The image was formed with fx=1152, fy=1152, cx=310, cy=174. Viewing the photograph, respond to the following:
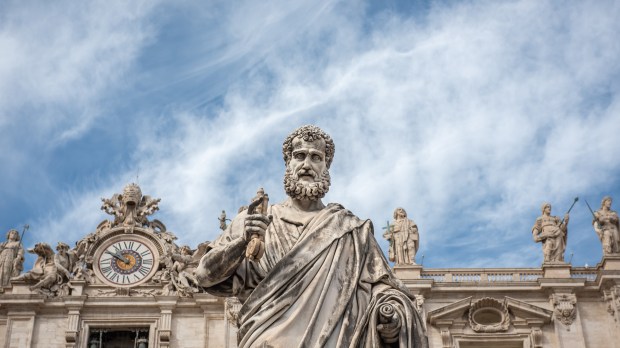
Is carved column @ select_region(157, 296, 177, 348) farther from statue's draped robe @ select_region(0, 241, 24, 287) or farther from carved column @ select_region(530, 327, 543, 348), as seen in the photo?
carved column @ select_region(530, 327, 543, 348)

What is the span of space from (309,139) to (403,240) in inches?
895

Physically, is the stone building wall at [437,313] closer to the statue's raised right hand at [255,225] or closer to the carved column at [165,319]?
the carved column at [165,319]

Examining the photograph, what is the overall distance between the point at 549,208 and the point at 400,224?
4020 mm

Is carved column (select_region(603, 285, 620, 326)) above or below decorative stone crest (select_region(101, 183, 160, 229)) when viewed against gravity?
below

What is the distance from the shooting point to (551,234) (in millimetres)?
29328

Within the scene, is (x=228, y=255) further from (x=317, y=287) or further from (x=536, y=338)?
(x=536, y=338)

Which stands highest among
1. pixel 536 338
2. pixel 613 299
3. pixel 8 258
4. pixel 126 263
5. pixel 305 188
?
pixel 8 258

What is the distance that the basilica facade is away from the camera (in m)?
27.9

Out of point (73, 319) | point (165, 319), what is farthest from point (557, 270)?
point (73, 319)

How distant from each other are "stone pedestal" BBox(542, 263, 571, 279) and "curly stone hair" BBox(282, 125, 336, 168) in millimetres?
22655

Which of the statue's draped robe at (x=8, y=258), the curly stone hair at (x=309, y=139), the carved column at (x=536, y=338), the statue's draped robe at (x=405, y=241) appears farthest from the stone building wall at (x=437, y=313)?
the curly stone hair at (x=309, y=139)

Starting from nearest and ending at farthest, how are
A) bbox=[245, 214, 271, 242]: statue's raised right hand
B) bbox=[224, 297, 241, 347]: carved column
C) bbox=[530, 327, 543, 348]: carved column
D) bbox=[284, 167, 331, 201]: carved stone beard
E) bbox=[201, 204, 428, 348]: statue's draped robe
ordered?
bbox=[201, 204, 428, 348]: statue's draped robe
bbox=[245, 214, 271, 242]: statue's raised right hand
bbox=[284, 167, 331, 201]: carved stone beard
bbox=[224, 297, 241, 347]: carved column
bbox=[530, 327, 543, 348]: carved column

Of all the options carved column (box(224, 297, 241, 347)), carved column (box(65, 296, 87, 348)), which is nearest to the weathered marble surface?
carved column (box(224, 297, 241, 347))

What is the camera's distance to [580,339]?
1093 inches
